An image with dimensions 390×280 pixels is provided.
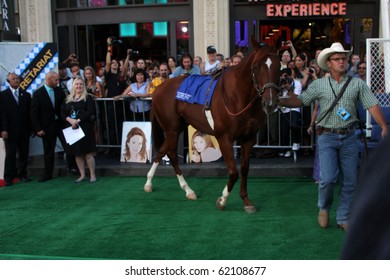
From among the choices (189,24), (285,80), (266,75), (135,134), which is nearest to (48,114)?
(135,134)

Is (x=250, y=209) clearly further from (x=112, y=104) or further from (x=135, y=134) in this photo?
(x=112, y=104)

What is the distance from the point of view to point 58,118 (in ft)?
29.4

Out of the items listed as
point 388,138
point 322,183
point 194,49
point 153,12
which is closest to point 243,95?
point 322,183

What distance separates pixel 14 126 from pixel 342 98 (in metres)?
5.97

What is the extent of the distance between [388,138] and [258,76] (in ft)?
15.9

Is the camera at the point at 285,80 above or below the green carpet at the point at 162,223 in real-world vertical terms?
above

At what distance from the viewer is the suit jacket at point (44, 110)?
857 cm

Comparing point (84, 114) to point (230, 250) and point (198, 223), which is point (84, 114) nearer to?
point (198, 223)

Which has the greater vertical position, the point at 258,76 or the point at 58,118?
the point at 258,76

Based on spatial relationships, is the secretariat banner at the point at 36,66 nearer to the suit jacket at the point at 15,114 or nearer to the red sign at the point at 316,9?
the suit jacket at the point at 15,114

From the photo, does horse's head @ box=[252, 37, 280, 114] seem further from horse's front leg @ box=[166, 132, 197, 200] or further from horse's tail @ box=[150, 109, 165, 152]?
horse's tail @ box=[150, 109, 165, 152]

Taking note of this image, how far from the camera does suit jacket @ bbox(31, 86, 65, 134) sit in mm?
8570

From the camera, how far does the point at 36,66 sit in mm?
9359

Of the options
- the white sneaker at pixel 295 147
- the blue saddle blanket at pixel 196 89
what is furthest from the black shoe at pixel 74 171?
the white sneaker at pixel 295 147
